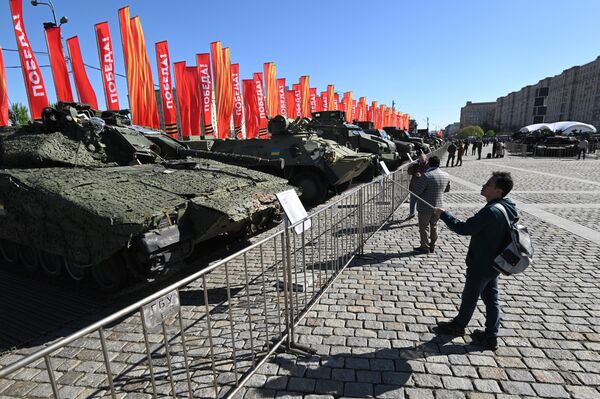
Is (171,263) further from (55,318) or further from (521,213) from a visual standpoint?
(521,213)

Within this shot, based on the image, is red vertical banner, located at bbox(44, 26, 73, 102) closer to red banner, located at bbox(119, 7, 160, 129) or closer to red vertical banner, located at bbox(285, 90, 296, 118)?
red banner, located at bbox(119, 7, 160, 129)

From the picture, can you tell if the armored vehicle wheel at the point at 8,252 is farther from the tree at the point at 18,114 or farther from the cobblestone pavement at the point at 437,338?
the tree at the point at 18,114

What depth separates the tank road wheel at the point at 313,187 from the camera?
10219mm

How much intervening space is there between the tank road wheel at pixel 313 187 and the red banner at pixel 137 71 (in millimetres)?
7491

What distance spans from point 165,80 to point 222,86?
287 centimetres

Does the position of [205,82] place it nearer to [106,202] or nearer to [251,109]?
[251,109]

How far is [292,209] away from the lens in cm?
362

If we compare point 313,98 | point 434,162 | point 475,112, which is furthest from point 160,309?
point 475,112

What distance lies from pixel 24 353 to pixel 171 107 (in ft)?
44.3

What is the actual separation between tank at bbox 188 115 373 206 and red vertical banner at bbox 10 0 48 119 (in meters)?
6.96

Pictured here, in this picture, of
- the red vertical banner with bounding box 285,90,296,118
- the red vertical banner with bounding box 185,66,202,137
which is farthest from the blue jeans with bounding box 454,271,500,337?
the red vertical banner with bounding box 285,90,296,118

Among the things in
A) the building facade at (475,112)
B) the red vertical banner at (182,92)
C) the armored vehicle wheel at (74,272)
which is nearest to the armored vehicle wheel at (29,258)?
the armored vehicle wheel at (74,272)

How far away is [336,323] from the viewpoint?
3932 millimetres

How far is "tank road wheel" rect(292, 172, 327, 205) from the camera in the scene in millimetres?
10219
